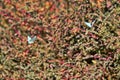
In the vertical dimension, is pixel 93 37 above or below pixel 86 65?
above

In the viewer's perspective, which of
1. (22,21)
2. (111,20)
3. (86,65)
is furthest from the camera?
(22,21)

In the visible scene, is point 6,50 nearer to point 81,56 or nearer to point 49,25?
point 49,25

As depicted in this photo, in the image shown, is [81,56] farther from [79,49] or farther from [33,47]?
[33,47]

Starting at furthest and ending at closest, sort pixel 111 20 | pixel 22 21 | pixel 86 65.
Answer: pixel 22 21, pixel 86 65, pixel 111 20

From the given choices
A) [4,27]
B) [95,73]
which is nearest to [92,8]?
[95,73]

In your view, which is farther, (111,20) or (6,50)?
(6,50)

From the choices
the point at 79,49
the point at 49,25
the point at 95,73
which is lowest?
the point at 95,73
